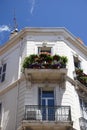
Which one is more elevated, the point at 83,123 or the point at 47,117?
the point at 47,117

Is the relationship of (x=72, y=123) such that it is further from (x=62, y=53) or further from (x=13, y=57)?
(x=13, y=57)

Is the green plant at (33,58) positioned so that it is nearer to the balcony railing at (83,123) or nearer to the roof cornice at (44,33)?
the roof cornice at (44,33)

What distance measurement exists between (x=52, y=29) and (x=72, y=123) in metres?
7.80

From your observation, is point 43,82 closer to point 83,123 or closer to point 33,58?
point 33,58

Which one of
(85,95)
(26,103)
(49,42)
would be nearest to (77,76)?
(85,95)

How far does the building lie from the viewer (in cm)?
1541

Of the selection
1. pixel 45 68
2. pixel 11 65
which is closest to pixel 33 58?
pixel 45 68

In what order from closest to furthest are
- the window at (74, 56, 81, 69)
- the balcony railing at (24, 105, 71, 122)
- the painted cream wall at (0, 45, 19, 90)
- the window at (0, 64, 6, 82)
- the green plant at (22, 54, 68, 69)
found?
the balcony railing at (24, 105, 71, 122)
the green plant at (22, 54, 68, 69)
the painted cream wall at (0, 45, 19, 90)
the window at (0, 64, 6, 82)
the window at (74, 56, 81, 69)

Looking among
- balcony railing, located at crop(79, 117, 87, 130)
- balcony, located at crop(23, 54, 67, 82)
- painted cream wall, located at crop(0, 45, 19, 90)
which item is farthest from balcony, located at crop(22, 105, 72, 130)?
painted cream wall, located at crop(0, 45, 19, 90)

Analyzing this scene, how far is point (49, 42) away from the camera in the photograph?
19641mm

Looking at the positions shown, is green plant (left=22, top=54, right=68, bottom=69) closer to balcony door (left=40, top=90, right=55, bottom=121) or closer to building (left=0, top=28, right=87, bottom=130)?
building (left=0, top=28, right=87, bottom=130)

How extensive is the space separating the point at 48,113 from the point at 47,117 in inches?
9.8

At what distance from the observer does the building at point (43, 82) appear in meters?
15.4

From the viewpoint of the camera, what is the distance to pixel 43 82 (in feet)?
55.8
